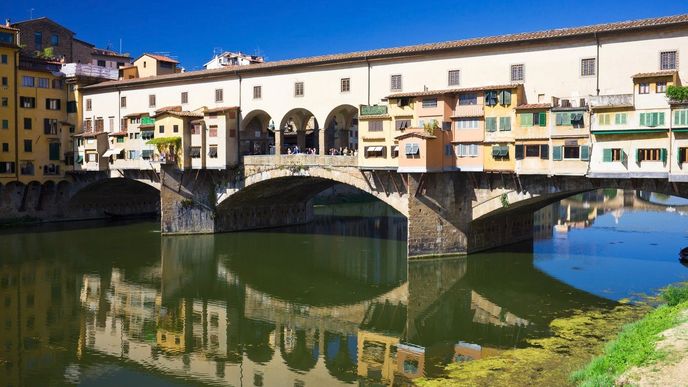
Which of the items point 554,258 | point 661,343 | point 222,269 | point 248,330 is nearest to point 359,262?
point 222,269

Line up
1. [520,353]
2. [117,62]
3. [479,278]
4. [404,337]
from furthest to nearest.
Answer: [117,62] < [479,278] < [404,337] < [520,353]

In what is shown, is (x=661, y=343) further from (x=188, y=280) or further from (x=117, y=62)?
(x=117, y=62)

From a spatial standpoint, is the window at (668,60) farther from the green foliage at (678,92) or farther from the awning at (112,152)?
the awning at (112,152)

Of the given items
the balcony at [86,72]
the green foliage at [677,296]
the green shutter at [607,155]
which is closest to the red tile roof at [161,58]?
the balcony at [86,72]

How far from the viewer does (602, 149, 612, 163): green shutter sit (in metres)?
29.7

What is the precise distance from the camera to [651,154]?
1128 inches

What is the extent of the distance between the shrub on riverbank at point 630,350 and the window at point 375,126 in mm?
18857

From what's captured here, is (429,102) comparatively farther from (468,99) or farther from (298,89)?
(298,89)

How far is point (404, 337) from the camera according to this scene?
77.6 ft

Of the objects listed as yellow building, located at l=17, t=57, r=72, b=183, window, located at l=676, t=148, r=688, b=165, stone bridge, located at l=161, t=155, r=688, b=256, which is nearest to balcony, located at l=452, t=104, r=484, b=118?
stone bridge, located at l=161, t=155, r=688, b=256

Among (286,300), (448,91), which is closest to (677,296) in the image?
(286,300)

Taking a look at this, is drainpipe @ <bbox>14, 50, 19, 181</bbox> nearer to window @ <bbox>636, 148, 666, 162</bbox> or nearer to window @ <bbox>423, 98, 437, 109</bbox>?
window @ <bbox>423, 98, 437, 109</bbox>

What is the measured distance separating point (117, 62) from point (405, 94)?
51.7 m

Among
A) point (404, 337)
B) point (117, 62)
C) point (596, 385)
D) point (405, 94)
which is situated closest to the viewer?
point (596, 385)
